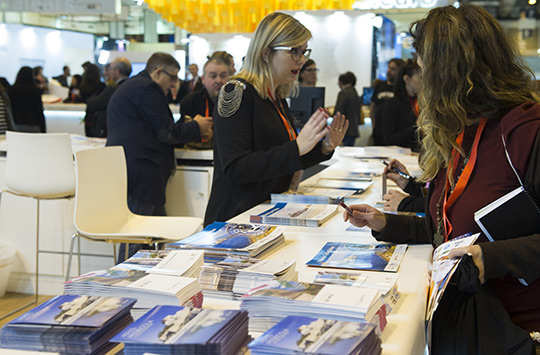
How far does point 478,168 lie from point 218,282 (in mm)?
682

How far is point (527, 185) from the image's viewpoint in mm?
1420

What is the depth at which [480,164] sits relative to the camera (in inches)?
59.5

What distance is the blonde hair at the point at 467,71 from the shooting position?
151 cm

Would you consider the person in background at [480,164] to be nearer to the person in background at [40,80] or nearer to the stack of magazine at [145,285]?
the stack of magazine at [145,285]

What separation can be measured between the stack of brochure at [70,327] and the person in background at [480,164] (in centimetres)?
72

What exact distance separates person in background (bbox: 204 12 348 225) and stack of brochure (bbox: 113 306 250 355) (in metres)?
1.40

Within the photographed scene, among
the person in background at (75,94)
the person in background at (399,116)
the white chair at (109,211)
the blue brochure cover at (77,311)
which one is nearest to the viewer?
the blue brochure cover at (77,311)

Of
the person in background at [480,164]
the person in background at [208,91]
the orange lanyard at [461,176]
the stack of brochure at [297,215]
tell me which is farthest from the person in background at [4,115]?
the orange lanyard at [461,176]

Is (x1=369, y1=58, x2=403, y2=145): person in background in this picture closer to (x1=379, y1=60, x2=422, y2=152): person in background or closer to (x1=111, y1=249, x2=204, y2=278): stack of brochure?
(x1=379, y1=60, x2=422, y2=152): person in background

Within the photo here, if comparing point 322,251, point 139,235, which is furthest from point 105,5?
point 322,251

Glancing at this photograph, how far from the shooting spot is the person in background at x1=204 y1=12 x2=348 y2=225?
2.45 metres

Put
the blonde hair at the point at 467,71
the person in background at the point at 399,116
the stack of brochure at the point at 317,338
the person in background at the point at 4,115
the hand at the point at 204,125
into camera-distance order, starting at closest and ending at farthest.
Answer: the stack of brochure at the point at 317,338
the blonde hair at the point at 467,71
the hand at the point at 204,125
the person in background at the point at 399,116
the person in background at the point at 4,115

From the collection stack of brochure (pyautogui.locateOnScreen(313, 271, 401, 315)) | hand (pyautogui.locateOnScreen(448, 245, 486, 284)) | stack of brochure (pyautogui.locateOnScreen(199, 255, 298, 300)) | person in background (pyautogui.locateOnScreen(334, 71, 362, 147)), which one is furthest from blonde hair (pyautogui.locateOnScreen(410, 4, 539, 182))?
person in background (pyautogui.locateOnScreen(334, 71, 362, 147))

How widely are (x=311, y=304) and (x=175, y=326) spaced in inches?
9.8
